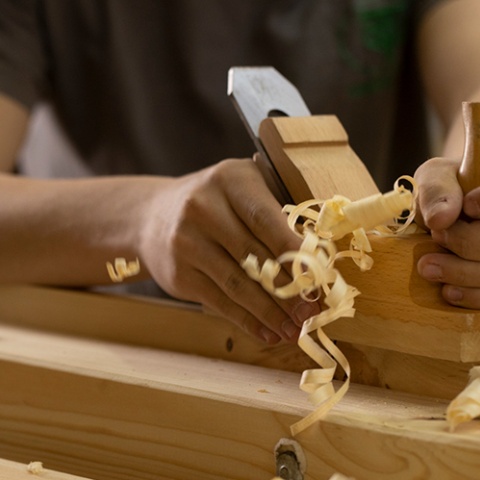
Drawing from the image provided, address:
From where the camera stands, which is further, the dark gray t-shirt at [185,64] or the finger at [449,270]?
the dark gray t-shirt at [185,64]

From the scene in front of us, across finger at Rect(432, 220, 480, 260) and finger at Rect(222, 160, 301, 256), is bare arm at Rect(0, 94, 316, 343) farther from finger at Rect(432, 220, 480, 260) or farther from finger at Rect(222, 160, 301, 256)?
finger at Rect(432, 220, 480, 260)

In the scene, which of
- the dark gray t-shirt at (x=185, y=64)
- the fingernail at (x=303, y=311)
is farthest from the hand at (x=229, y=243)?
the dark gray t-shirt at (x=185, y=64)

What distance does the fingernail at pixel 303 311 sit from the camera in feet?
2.06

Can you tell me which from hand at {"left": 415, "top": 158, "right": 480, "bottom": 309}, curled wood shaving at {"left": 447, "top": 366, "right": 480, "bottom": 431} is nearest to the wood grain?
hand at {"left": 415, "top": 158, "right": 480, "bottom": 309}

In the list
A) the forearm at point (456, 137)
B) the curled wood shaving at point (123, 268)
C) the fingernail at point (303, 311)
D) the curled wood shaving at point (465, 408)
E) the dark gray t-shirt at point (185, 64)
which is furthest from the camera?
the dark gray t-shirt at point (185, 64)

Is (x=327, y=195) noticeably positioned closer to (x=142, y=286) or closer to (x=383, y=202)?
(x=383, y=202)

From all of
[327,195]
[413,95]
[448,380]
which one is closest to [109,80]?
[413,95]

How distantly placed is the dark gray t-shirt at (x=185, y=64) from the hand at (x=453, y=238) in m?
0.63

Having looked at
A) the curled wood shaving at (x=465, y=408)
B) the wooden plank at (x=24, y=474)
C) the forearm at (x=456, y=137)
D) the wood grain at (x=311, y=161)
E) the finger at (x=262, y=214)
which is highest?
the wood grain at (x=311, y=161)

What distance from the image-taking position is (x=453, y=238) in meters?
0.58

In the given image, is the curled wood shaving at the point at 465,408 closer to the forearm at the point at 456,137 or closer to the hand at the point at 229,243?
the hand at the point at 229,243

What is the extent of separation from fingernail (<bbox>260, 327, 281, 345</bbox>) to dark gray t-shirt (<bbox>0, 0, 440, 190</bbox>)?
563 mm

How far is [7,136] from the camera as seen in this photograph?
1.19 m

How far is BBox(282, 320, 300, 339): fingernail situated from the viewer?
2.13ft
